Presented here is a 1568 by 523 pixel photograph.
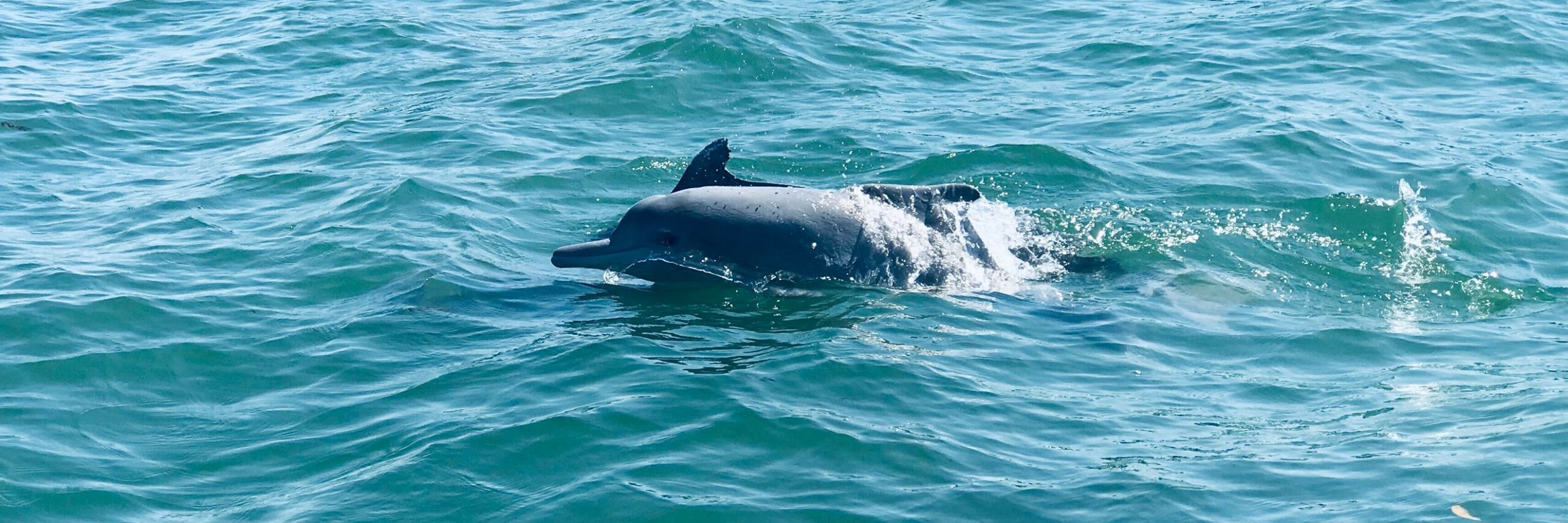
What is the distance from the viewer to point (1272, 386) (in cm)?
1040

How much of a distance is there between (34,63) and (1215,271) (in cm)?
1690

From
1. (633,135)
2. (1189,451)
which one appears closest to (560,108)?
(633,135)

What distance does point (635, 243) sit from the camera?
471 inches

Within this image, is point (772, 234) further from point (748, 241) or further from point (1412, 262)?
point (1412, 262)

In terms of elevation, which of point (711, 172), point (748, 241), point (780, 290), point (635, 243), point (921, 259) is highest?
point (711, 172)

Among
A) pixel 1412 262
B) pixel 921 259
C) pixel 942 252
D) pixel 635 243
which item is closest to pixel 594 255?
pixel 635 243

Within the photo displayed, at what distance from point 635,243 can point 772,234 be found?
113 centimetres

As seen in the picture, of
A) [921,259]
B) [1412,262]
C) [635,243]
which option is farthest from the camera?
[1412,262]

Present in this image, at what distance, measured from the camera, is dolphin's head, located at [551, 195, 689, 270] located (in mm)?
11898

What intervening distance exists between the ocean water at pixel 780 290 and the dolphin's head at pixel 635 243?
12.6 inches

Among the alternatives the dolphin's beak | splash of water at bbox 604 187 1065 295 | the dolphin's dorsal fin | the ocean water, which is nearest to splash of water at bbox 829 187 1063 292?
splash of water at bbox 604 187 1065 295

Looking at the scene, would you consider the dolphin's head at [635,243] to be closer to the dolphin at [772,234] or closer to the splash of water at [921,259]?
the dolphin at [772,234]

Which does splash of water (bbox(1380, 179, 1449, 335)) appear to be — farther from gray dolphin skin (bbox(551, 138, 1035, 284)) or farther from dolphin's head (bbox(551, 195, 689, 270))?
dolphin's head (bbox(551, 195, 689, 270))

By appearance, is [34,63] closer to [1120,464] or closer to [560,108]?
[560,108]
